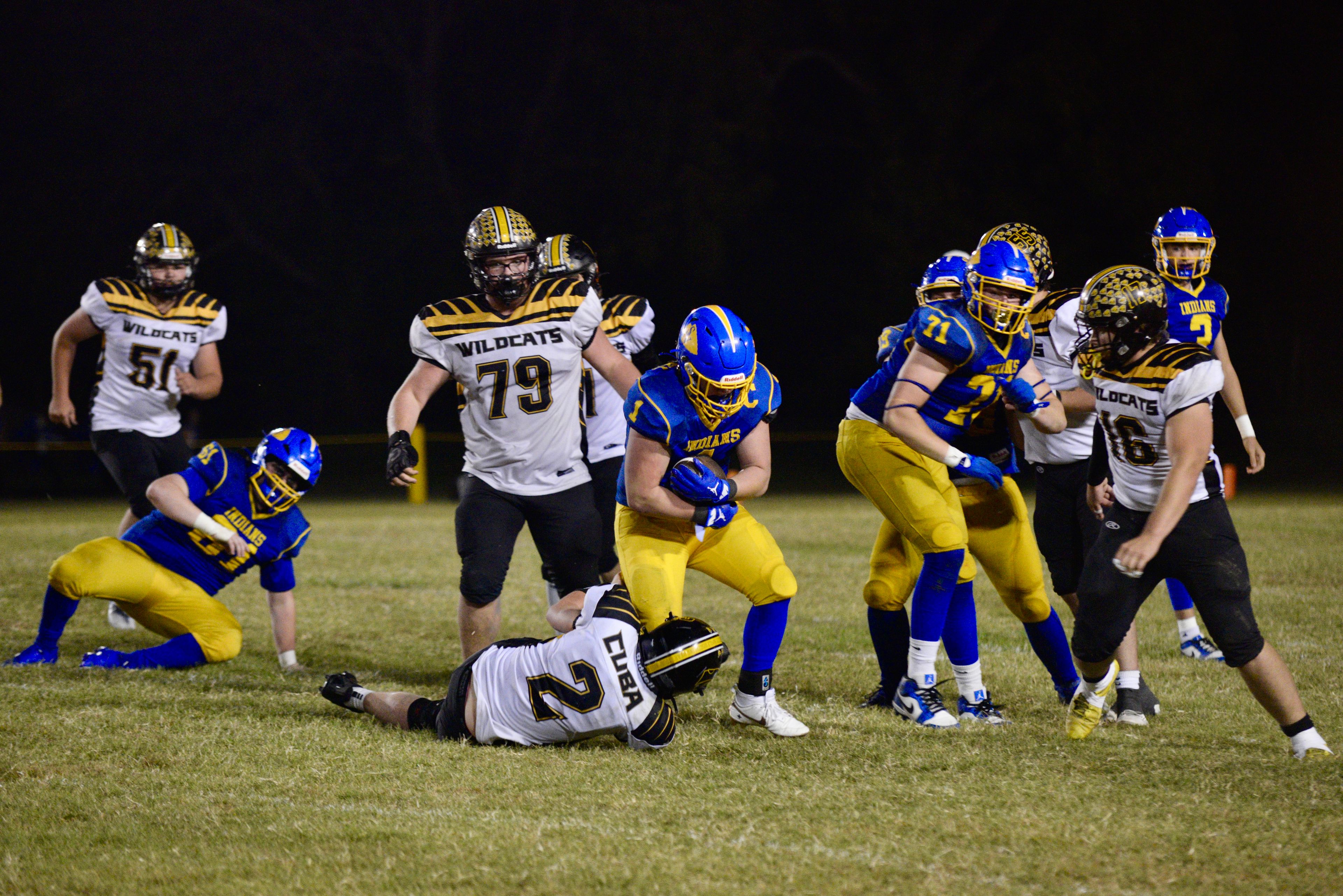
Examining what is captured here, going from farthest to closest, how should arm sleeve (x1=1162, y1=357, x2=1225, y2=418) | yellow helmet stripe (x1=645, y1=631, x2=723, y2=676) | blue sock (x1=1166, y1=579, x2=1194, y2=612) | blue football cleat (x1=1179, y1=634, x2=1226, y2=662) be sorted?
blue sock (x1=1166, y1=579, x2=1194, y2=612) < blue football cleat (x1=1179, y1=634, x2=1226, y2=662) < yellow helmet stripe (x1=645, y1=631, x2=723, y2=676) < arm sleeve (x1=1162, y1=357, x2=1225, y2=418)

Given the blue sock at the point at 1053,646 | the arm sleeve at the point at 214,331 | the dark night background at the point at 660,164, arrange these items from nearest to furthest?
the blue sock at the point at 1053,646 → the arm sleeve at the point at 214,331 → the dark night background at the point at 660,164

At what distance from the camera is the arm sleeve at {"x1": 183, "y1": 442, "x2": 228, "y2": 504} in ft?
19.8

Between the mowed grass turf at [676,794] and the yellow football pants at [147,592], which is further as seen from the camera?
the yellow football pants at [147,592]

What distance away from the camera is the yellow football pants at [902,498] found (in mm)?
4941

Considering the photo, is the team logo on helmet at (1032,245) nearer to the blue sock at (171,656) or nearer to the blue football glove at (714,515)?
the blue football glove at (714,515)

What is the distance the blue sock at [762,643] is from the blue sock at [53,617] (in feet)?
10.9

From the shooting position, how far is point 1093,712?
185 inches

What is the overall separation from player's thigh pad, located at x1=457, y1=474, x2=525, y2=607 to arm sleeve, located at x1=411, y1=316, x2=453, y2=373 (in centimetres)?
52

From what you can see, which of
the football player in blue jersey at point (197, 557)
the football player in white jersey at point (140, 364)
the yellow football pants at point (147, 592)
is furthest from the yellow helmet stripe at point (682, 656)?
the football player in white jersey at point (140, 364)

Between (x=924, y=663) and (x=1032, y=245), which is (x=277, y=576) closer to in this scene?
(x=924, y=663)

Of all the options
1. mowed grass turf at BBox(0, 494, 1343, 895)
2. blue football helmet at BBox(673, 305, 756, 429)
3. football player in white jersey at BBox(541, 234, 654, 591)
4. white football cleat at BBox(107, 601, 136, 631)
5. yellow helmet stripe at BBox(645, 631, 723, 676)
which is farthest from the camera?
white football cleat at BBox(107, 601, 136, 631)

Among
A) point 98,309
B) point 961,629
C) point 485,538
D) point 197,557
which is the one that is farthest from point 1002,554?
point 98,309

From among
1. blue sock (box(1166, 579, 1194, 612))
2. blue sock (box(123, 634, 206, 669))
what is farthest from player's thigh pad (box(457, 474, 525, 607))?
blue sock (box(1166, 579, 1194, 612))

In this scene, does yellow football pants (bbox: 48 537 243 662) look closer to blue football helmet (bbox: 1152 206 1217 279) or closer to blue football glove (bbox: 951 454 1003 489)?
blue football glove (bbox: 951 454 1003 489)
